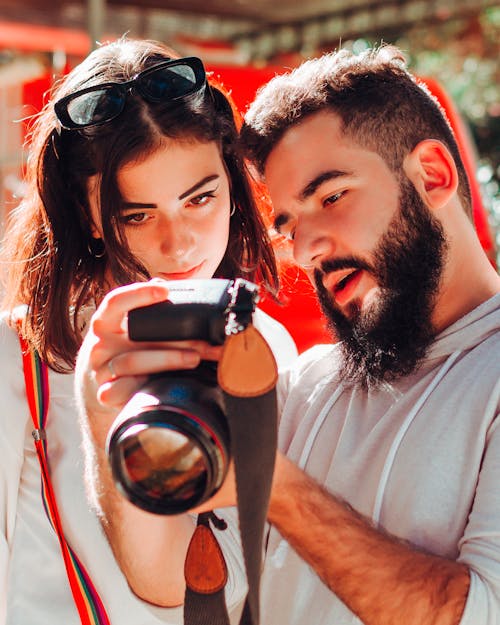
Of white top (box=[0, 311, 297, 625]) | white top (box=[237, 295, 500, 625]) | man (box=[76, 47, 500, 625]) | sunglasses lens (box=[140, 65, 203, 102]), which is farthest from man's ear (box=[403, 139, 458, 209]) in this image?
white top (box=[0, 311, 297, 625])

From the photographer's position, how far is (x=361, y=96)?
172 cm

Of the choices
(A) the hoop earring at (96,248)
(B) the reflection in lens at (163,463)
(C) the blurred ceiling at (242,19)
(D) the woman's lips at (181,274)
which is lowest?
(B) the reflection in lens at (163,463)

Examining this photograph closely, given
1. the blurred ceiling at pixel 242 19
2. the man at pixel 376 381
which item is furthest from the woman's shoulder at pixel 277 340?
the blurred ceiling at pixel 242 19

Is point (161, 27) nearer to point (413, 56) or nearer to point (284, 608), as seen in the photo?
point (413, 56)

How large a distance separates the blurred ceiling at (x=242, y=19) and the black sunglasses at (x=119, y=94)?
4583mm

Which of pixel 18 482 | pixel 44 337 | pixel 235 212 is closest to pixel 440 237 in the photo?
pixel 235 212

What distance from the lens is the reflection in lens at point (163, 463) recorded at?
100 cm

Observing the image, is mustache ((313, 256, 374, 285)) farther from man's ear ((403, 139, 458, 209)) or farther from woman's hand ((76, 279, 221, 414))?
woman's hand ((76, 279, 221, 414))

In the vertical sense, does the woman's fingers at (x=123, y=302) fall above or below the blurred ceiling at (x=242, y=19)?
below

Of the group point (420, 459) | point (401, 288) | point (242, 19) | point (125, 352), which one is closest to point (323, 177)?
point (401, 288)

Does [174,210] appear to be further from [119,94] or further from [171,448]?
[171,448]

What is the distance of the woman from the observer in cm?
164

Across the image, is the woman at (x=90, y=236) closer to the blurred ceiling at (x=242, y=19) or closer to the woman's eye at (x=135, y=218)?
the woman's eye at (x=135, y=218)

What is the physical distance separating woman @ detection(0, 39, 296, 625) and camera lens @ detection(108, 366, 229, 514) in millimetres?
597
